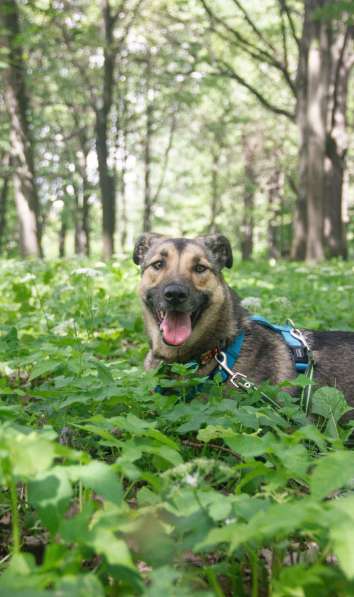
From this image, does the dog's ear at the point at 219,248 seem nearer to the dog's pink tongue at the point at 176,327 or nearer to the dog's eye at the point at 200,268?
the dog's eye at the point at 200,268

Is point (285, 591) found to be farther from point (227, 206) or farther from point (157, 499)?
point (227, 206)

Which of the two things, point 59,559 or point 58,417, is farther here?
point 58,417

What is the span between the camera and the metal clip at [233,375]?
3785 mm

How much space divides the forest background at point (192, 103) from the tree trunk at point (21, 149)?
0.04 metres

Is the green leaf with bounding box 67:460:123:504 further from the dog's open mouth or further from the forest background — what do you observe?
the forest background

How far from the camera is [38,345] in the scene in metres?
4.58

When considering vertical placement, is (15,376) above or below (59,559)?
below

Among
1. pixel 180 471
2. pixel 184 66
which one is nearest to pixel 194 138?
pixel 184 66

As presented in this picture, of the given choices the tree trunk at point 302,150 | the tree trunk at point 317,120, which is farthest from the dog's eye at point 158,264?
→ the tree trunk at point 302,150

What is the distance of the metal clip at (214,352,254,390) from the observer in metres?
3.79

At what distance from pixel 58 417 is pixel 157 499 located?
1.08 meters

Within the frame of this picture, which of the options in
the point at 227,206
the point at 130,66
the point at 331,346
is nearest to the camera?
the point at 331,346

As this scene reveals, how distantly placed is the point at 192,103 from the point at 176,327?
24928mm

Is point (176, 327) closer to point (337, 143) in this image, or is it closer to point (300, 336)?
point (300, 336)
